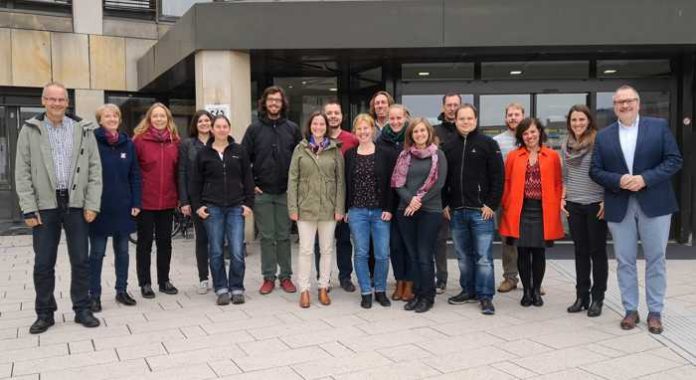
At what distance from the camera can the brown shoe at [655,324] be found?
15.8 ft

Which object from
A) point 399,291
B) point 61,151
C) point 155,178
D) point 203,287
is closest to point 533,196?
point 399,291

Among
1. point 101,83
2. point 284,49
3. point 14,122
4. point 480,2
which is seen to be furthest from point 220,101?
point 14,122

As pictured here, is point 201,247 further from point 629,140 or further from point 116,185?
point 629,140

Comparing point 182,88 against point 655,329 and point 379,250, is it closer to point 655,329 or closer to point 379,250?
point 379,250

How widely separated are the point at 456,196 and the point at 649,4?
464 cm

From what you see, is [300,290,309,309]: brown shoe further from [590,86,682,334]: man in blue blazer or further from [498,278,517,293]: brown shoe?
[590,86,682,334]: man in blue blazer

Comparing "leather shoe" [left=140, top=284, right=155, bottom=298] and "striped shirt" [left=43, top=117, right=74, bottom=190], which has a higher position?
"striped shirt" [left=43, top=117, right=74, bottom=190]

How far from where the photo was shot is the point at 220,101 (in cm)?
863

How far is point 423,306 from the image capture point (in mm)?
5496

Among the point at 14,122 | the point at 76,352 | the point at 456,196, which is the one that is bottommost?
the point at 76,352

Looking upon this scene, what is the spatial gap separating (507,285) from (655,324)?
1717 millimetres

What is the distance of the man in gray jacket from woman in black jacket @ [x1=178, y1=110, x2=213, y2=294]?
925 millimetres

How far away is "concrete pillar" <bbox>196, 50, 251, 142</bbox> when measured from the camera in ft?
Result: 28.0

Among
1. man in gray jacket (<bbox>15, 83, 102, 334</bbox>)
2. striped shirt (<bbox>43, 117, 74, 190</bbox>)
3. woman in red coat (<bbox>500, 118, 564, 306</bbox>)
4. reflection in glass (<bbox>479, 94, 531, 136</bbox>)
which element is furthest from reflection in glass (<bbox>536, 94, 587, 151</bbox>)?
striped shirt (<bbox>43, 117, 74, 190</bbox>)
